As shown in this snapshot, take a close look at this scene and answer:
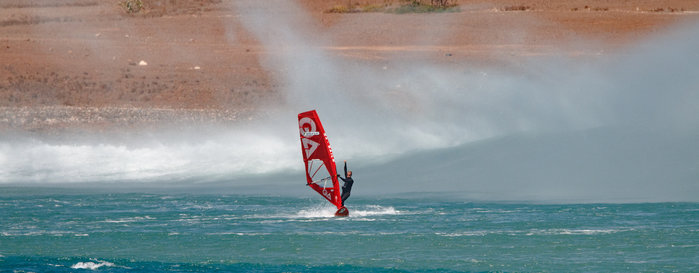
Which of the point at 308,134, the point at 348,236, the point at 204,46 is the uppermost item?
the point at 204,46

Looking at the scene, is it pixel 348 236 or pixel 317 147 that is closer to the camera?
pixel 348 236

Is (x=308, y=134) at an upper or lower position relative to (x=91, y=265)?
upper

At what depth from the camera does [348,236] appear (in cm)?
2214

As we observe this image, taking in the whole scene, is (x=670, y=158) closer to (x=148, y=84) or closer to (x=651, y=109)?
(x=651, y=109)

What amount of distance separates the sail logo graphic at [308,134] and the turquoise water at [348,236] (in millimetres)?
1491

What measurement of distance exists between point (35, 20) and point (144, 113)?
30942mm

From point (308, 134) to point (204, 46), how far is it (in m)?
39.8

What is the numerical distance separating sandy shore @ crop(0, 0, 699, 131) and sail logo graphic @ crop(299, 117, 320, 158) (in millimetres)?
21109

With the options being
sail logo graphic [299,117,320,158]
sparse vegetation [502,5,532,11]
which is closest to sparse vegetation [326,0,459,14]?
sparse vegetation [502,5,532,11]

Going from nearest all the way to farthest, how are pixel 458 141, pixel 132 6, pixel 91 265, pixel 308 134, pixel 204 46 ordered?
pixel 91 265 < pixel 308 134 < pixel 458 141 < pixel 204 46 < pixel 132 6

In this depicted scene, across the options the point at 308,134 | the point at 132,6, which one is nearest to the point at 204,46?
the point at 132,6

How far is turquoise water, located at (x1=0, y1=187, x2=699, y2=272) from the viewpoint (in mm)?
19655

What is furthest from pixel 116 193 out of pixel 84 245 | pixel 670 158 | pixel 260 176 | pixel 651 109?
pixel 651 109

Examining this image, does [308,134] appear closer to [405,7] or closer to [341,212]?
[341,212]
